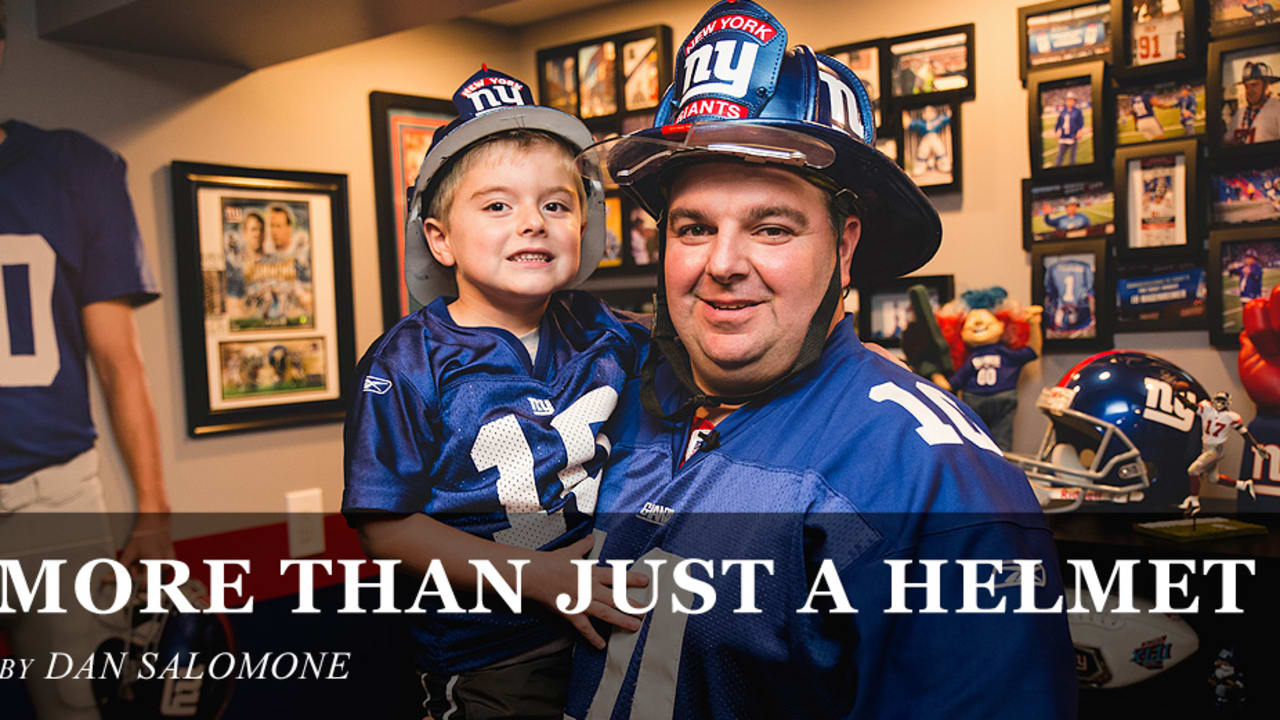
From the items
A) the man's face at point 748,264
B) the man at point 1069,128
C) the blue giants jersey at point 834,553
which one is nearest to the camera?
the blue giants jersey at point 834,553

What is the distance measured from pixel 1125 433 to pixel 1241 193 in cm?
85

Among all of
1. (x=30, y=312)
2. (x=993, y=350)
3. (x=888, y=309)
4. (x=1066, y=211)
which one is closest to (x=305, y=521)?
(x=30, y=312)

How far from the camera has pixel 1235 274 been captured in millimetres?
2723

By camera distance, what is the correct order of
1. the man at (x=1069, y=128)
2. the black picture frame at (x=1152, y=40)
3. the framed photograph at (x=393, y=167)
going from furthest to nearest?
the framed photograph at (x=393, y=167)
the man at (x=1069, y=128)
the black picture frame at (x=1152, y=40)

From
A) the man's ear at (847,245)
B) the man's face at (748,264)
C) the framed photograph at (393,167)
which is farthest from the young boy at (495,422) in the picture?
the framed photograph at (393,167)

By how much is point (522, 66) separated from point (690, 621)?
3.71 meters

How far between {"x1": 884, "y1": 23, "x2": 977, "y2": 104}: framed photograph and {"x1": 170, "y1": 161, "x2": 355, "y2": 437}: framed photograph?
207 centimetres

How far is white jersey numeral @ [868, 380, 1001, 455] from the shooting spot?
94 cm

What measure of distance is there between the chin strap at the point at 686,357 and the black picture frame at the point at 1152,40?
2.31 m

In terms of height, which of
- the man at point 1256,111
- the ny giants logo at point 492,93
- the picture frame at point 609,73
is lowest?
the ny giants logo at point 492,93

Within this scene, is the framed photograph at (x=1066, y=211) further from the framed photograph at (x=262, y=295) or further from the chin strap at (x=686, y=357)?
the framed photograph at (x=262, y=295)

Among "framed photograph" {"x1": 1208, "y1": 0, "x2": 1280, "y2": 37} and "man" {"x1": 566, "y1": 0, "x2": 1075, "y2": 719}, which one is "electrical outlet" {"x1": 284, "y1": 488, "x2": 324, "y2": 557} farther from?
"framed photograph" {"x1": 1208, "y1": 0, "x2": 1280, "y2": 37}

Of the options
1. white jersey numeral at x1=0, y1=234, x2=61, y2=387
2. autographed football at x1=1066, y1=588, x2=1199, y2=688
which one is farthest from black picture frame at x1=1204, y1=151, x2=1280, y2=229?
white jersey numeral at x1=0, y1=234, x2=61, y2=387

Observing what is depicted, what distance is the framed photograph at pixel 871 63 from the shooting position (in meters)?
3.29
